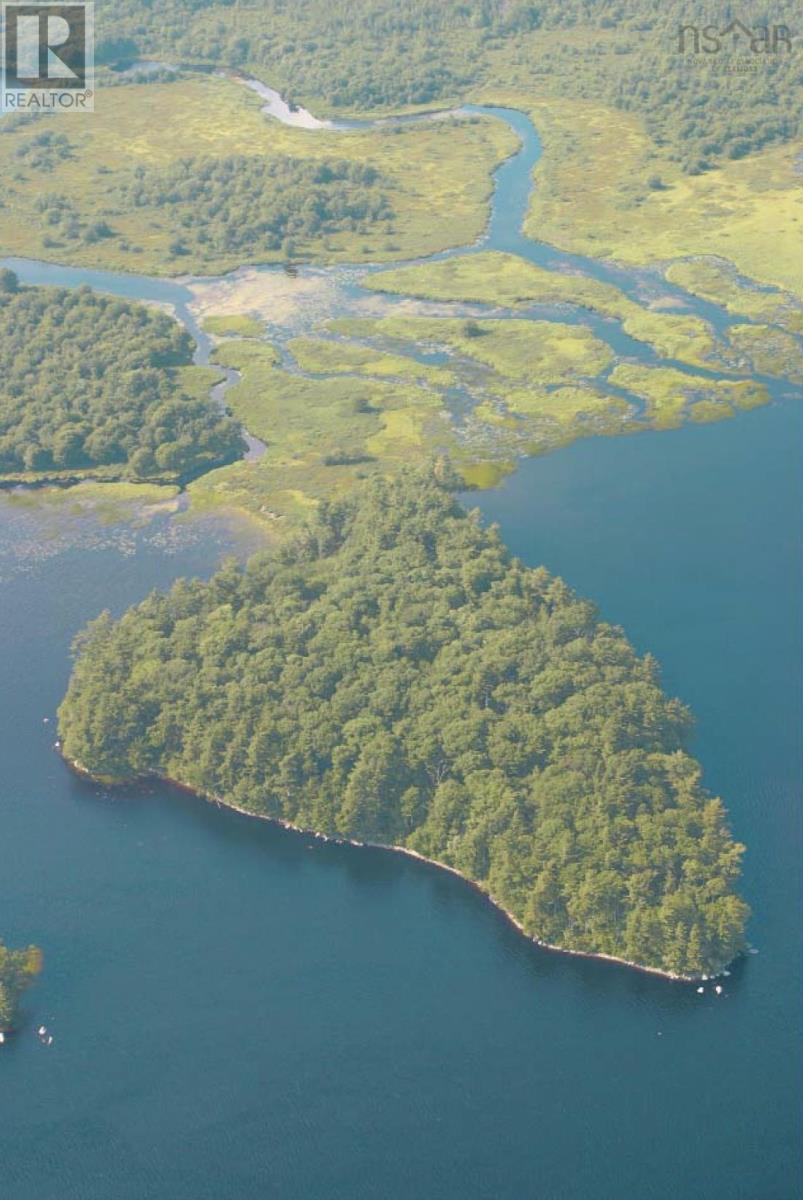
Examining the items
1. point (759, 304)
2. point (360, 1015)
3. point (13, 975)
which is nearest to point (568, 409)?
point (759, 304)

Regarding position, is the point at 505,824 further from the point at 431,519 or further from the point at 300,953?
the point at 431,519

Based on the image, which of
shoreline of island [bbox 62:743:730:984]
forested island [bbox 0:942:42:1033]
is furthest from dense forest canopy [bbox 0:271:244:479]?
forested island [bbox 0:942:42:1033]

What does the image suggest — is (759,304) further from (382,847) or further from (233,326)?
(382,847)

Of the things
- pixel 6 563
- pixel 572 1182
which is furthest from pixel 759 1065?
pixel 6 563

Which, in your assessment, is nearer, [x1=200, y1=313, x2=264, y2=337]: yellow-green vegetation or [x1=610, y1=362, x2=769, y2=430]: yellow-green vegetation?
[x1=610, y1=362, x2=769, y2=430]: yellow-green vegetation

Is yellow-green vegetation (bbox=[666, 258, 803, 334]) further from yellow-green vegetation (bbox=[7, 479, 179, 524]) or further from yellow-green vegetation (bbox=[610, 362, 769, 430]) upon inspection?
yellow-green vegetation (bbox=[7, 479, 179, 524])
